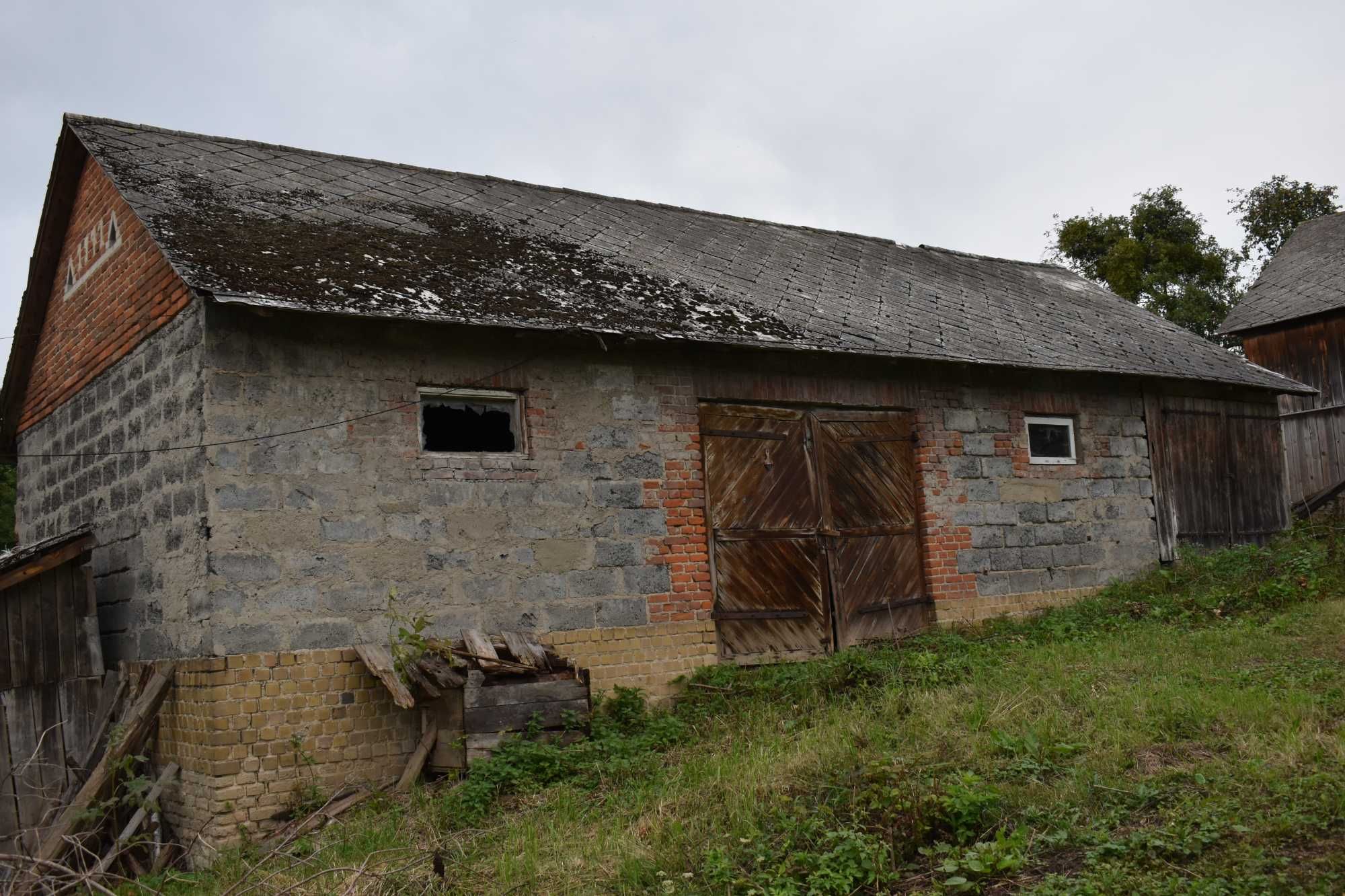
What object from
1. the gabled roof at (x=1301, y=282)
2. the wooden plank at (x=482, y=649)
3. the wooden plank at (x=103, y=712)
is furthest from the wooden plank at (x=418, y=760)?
the gabled roof at (x=1301, y=282)

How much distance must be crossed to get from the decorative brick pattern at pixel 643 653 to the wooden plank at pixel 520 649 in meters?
0.33

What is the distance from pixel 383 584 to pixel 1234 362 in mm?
12047

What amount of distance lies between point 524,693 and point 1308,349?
17.6 metres

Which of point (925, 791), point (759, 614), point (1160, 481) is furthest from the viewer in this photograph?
point (1160, 481)

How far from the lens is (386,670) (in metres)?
7.91

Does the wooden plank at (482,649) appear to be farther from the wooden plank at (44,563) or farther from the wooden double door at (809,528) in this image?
the wooden plank at (44,563)

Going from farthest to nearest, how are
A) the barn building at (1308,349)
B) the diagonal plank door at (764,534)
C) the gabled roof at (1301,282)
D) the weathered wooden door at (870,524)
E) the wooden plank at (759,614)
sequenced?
1. the gabled roof at (1301,282)
2. the barn building at (1308,349)
3. the weathered wooden door at (870,524)
4. the diagonal plank door at (764,534)
5. the wooden plank at (759,614)

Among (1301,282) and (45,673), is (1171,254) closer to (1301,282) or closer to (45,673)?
(1301,282)

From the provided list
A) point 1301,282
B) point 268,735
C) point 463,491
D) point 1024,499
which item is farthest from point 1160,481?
point 268,735

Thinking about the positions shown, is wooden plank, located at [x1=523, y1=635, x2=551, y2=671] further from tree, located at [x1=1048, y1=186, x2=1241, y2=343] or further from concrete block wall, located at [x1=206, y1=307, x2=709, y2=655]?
tree, located at [x1=1048, y1=186, x2=1241, y2=343]

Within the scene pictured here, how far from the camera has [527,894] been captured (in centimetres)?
552

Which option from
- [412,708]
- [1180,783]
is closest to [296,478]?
[412,708]

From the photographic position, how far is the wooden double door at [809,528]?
1025 centimetres

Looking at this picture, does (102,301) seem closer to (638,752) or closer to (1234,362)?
(638,752)
